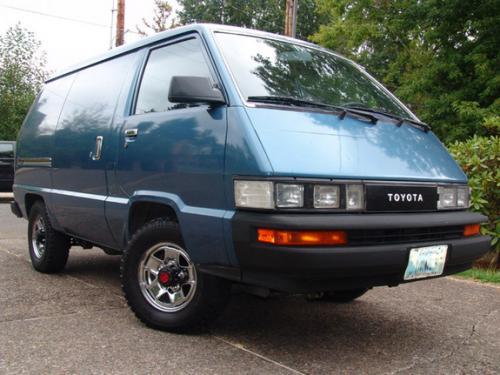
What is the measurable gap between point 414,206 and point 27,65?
80.7 feet

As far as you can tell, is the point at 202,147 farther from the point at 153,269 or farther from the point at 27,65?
the point at 27,65

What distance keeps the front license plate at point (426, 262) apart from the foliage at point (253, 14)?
33.4m

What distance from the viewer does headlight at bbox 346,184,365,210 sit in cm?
283

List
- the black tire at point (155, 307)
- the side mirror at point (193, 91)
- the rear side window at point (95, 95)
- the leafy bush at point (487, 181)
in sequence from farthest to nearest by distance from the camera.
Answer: the leafy bush at point (487, 181) < the rear side window at point (95, 95) < the black tire at point (155, 307) < the side mirror at point (193, 91)

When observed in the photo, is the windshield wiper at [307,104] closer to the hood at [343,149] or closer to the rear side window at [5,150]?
the hood at [343,149]

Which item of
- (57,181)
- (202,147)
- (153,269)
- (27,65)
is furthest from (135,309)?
(27,65)

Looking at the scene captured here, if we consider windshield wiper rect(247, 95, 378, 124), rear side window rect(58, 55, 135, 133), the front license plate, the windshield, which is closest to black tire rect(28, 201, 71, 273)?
rear side window rect(58, 55, 135, 133)

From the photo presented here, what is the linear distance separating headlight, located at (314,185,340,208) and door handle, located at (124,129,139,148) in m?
1.48

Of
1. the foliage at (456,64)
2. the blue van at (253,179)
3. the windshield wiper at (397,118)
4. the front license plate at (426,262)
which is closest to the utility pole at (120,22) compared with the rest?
the foliage at (456,64)

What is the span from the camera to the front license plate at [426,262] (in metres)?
2.95

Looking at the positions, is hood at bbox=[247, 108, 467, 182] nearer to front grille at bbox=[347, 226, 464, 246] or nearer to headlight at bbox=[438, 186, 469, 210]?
headlight at bbox=[438, 186, 469, 210]

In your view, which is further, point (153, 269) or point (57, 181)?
point (57, 181)

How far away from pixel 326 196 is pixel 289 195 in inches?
8.1

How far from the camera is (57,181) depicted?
472 cm
